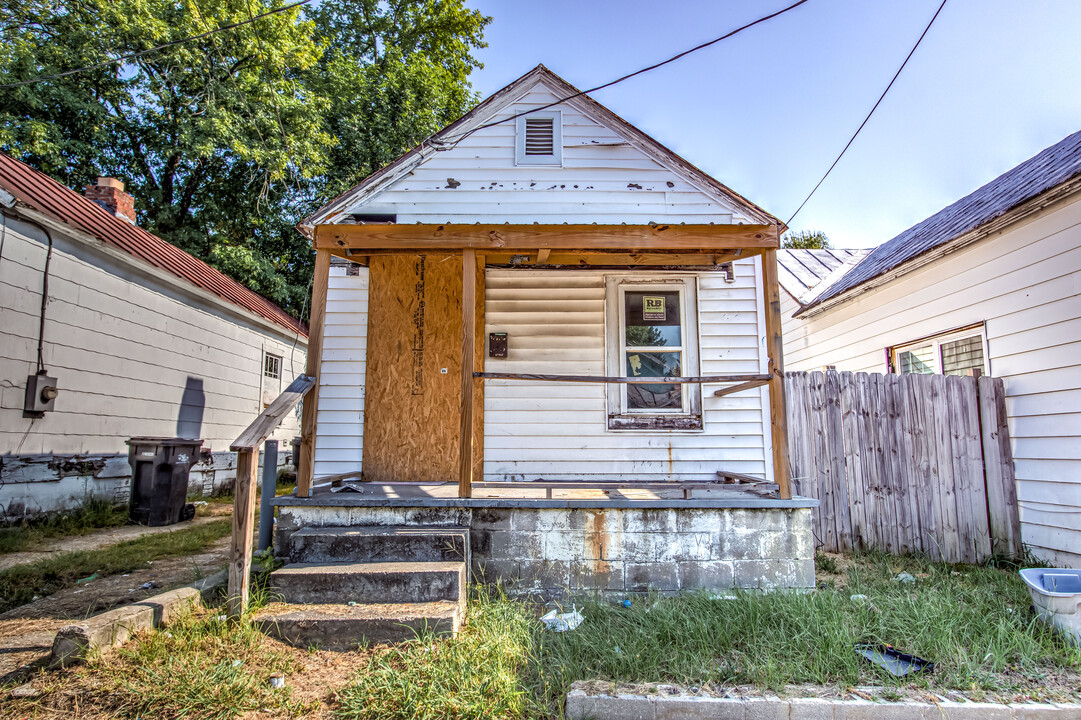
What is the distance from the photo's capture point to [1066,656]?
10.9 ft

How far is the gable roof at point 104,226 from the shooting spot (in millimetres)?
7032

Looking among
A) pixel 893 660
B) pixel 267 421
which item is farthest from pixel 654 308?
pixel 267 421

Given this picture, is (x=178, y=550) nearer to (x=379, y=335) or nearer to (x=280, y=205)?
(x=379, y=335)

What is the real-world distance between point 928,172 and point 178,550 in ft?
39.7

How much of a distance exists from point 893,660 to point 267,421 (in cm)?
425

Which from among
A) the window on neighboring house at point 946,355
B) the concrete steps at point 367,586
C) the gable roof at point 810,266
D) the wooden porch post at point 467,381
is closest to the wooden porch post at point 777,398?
the wooden porch post at point 467,381

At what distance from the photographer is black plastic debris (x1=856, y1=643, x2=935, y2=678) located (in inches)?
124

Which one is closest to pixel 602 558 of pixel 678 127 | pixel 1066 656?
pixel 1066 656

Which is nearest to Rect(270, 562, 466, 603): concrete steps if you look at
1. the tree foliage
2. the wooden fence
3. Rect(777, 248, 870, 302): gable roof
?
the wooden fence

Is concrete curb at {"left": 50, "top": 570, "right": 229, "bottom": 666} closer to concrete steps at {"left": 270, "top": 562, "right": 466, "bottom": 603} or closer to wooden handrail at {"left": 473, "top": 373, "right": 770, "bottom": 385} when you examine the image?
concrete steps at {"left": 270, "top": 562, "right": 466, "bottom": 603}

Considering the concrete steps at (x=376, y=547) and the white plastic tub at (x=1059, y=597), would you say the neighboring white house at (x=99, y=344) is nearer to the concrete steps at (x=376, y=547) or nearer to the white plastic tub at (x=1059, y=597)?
the concrete steps at (x=376, y=547)

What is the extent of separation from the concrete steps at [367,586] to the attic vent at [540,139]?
421cm

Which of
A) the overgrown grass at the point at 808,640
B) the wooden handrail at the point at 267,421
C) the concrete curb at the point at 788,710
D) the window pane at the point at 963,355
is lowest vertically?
the concrete curb at the point at 788,710

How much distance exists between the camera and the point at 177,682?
293 centimetres
